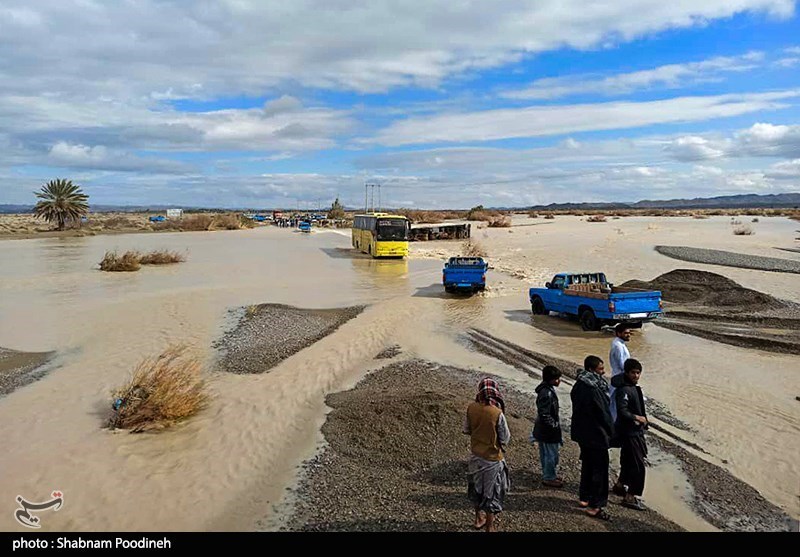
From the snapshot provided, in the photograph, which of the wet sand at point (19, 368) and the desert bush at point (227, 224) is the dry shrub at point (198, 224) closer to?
the desert bush at point (227, 224)

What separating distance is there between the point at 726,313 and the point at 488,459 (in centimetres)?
1565

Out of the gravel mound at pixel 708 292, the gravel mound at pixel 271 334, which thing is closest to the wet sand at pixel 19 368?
the gravel mound at pixel 271 334

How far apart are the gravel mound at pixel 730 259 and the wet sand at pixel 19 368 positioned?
29654 mm

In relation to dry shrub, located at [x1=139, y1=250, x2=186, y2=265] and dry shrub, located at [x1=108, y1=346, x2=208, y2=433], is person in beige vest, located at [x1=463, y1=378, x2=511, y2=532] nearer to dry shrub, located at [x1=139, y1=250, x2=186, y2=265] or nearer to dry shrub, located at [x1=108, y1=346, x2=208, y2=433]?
dry shrub, located at [x1=108, y1=346, x2=208, y2=433]

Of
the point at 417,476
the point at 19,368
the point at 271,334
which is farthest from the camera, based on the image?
the point at 271,334

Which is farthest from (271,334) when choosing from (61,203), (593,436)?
(61,203)

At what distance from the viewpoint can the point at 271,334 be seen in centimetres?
1598

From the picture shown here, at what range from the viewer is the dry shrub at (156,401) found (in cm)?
902

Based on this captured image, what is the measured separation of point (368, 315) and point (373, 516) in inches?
504

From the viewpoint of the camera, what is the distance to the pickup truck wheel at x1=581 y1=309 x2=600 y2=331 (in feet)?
52.0

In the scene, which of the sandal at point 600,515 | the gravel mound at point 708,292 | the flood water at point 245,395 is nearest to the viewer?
the sandal at point 600,515

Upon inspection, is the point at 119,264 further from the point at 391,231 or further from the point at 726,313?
the point at 726,313

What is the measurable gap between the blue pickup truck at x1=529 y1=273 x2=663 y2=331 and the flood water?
1.72ft

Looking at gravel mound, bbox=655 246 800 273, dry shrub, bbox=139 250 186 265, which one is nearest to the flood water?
dry shrub, bbox=139 250 186 265
